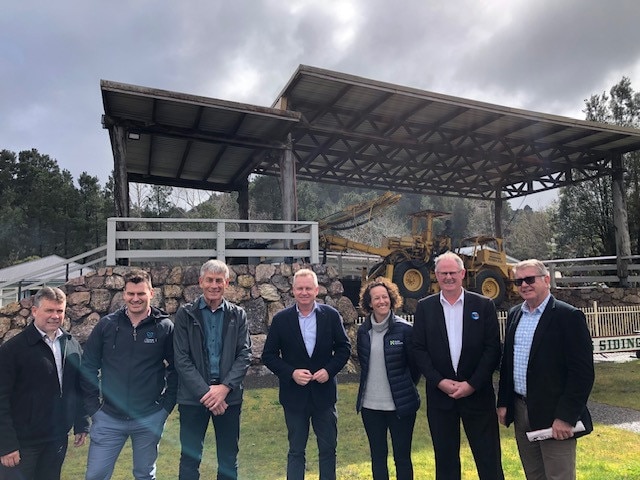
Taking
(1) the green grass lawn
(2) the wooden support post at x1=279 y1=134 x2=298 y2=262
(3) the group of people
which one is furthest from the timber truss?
(3) the group of people

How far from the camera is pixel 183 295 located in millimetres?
6930

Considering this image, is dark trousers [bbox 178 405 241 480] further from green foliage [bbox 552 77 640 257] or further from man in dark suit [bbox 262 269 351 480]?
green foliage [bbox 552 77 640 257]

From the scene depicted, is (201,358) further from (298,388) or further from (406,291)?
(406,291)

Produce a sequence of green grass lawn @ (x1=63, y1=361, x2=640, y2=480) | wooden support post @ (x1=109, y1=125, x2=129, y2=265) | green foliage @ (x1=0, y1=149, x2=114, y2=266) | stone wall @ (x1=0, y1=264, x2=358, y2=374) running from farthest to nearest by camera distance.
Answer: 1. green foliage @ (x1=0, y1=149, x2=114, y2=266)
2. wooden support post @ (x1=109, y1=125, x2=129, y2=265)
3. stone wall @ (x1=0, y1=264, x2=358, y2=374)
4. green grass lawn @ (x1=63, y1=361, x2=640, y2=480)

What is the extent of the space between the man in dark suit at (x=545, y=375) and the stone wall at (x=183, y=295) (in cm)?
474

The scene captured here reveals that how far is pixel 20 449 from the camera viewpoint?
8.14 ft

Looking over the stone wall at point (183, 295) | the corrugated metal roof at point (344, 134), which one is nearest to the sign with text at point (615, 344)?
the stone wall at point (183, 295)

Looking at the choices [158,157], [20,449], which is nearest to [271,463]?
[20,449]

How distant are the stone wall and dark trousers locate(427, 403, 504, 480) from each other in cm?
441

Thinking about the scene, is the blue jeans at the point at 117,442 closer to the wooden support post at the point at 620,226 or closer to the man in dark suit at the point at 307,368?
the man in dark suit at the point at 307,368

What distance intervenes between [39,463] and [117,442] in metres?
0.41

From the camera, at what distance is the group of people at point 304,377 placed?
251 centimetres

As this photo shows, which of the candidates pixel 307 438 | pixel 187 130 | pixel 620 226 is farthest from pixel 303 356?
pixel 620 226

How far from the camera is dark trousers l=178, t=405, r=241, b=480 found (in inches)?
110
